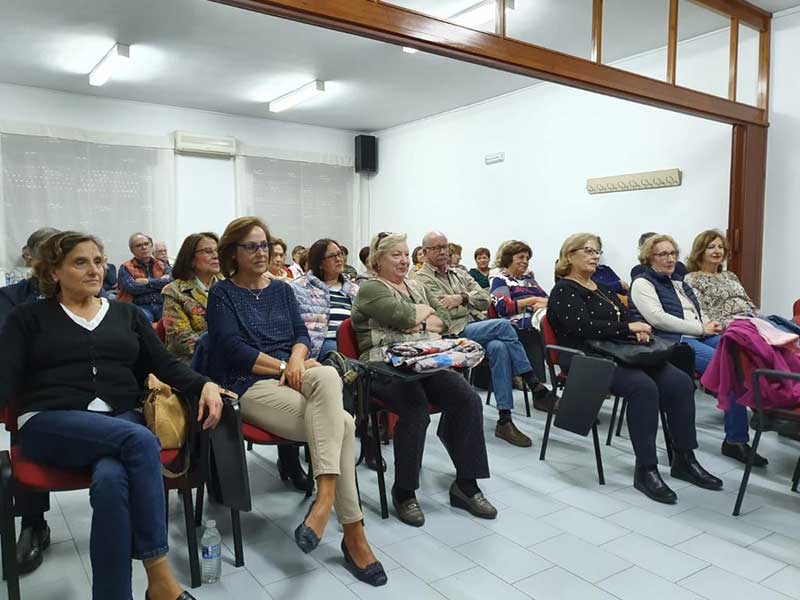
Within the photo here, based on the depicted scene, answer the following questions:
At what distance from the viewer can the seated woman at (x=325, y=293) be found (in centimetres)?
338

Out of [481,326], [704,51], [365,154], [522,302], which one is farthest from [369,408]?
[365,154]

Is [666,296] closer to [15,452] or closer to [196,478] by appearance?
[196,478]

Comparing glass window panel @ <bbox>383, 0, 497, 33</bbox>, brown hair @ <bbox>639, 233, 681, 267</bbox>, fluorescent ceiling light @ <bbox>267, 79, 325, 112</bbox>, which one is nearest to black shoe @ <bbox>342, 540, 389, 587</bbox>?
brown hair @ <bbox>639, 233, 681, 267</bbox>

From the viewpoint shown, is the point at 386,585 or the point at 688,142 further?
the point at 688,142

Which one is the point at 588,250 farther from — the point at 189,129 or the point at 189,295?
the point at 189,129

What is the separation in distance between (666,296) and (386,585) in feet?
7.97

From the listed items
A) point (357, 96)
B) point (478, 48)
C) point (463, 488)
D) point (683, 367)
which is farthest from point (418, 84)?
point (463, 488)

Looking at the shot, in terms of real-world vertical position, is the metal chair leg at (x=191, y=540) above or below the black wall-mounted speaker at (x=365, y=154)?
below

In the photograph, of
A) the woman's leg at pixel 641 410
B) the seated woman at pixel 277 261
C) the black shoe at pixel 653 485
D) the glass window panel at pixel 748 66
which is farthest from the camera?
the glass window panel at pixel 748 66

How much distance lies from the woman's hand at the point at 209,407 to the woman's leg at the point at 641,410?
1.86 metres

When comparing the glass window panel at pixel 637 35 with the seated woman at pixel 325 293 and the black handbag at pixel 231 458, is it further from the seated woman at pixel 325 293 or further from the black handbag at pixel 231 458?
the black handbag at pixel 231 458

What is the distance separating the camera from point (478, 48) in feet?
10.2

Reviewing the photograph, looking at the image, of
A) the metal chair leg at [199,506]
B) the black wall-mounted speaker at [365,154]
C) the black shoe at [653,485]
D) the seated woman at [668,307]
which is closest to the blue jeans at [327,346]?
the metal chair leg at [199,506]

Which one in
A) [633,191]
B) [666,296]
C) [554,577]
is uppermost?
[633,191]
